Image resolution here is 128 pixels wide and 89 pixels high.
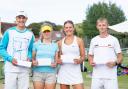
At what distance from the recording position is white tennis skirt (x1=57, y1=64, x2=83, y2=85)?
7.97 m

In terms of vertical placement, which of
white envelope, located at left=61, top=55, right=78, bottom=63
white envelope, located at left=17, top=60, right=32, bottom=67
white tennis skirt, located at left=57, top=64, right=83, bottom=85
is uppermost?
white envelope, located at left=61, top=55, right=78, bottom=63

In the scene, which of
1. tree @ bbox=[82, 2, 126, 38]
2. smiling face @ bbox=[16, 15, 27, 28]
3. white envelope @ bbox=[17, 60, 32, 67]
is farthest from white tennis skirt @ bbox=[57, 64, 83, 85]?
tree @ bbox=[82, 2, 126, 38]

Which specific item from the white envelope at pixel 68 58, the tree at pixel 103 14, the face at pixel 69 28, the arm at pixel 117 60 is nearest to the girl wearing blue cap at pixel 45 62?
the white envelope at pixel 68 58

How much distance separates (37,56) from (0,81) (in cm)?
757

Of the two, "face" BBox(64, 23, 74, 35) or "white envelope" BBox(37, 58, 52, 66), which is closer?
"white envelope" BBox(37, 58, 52, 66)

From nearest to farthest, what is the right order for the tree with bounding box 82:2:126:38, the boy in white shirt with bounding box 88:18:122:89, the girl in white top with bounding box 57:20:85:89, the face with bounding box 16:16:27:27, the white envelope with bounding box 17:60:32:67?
the white envelope with bounding box 17:60:32:67, the face with bounding box 16:16:27:27, the boy in white shirt with bounding box 88:18:122:89, the girl in white top with bounding box 57:20:85:89, the tree with bounding box 82:2:126:38

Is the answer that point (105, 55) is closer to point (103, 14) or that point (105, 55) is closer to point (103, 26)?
point (103, 26)

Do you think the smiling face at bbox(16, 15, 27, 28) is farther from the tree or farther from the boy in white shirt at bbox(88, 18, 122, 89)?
the tree

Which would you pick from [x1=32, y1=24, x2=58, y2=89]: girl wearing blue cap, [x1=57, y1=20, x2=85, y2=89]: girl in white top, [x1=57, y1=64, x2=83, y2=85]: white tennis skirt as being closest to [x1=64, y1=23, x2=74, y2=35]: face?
[x1=57, y1=20, x2=85, y2=89]: girl in white top

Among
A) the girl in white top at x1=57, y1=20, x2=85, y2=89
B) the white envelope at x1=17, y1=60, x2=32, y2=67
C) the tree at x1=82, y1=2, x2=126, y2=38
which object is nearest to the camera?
the white envelope at x1=17, y1=60, x2=32, y2=67

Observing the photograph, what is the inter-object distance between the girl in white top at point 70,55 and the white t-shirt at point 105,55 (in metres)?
0.29

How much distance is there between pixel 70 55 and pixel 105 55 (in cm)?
63

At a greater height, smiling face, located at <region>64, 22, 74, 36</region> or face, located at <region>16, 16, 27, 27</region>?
face, located at <region>16, 16, 27, 27</region>

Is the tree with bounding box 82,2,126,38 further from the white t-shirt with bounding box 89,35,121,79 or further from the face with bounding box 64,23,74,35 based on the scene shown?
the white t-shirt with bounding box 89,35,121,79
